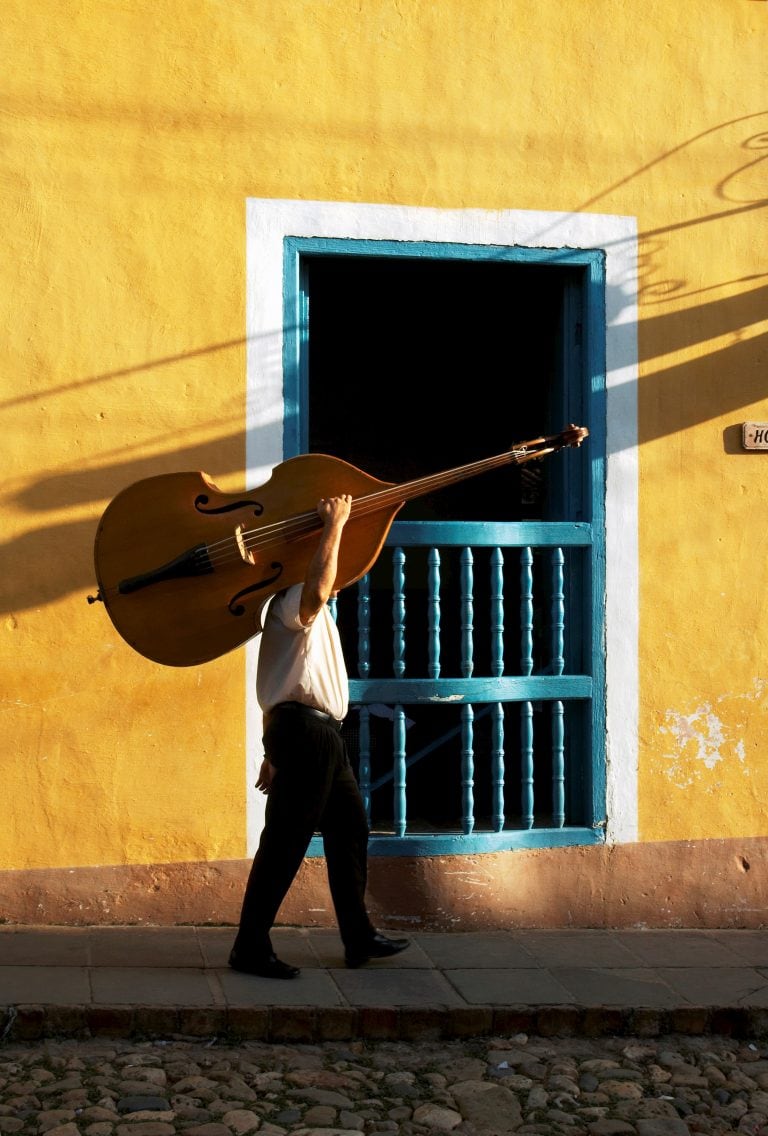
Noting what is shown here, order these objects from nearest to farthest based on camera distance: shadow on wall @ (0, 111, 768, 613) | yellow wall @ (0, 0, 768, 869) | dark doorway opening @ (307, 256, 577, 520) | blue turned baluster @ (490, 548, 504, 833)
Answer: yellow wall @ (0, 0, 768, 869)
blue turned baluster @ (490, 548, 504, 833)
shadow on wall @ (0, 111, 768, 613)
dark doorway opening @ (307, 256, 577, 520)

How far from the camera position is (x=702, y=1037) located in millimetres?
5156

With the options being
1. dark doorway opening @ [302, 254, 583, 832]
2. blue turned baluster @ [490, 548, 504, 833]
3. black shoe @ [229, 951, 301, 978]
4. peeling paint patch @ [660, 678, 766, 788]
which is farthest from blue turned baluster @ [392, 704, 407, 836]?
peeling paint patch @ [660, 678, 766, 788]

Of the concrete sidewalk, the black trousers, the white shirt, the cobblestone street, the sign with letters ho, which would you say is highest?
the sign with letters ho

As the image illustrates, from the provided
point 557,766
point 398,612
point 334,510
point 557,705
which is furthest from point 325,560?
point 557,766

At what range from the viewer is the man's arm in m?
4.99

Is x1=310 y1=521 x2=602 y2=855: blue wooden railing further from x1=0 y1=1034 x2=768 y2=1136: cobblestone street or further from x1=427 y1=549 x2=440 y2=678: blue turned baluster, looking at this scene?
x1=0 y1=1034 x2=768 y2=1136: cobblestone street

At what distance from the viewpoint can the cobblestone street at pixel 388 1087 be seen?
423 centimetres

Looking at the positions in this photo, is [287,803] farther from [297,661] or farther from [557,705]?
[557,705]

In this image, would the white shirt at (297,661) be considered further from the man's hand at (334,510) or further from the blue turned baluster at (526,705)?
the blue turned baluster at (526,705)

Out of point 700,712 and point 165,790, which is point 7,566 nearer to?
point 165,790

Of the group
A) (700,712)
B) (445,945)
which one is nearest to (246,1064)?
(445,945)

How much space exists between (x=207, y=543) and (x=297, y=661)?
523mm

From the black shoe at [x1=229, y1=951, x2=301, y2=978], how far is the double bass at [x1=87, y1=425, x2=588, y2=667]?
3.64ft

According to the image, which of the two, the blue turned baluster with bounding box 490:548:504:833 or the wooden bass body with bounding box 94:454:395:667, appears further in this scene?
the blue turned baluster with bounding box 490:548:504:833
